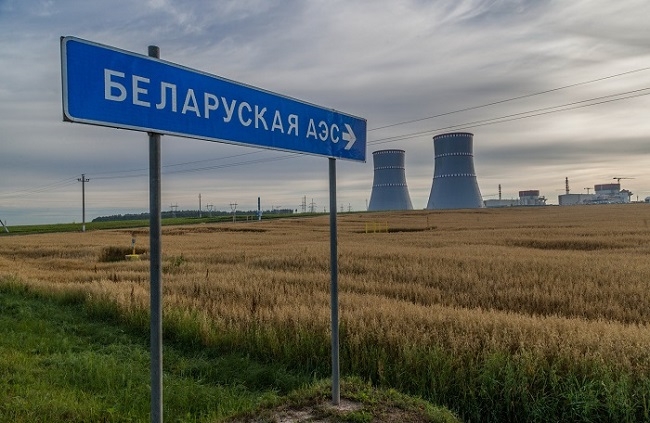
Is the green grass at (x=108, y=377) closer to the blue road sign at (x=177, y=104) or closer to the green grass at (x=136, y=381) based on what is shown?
the green grass at (x=136, y=381)

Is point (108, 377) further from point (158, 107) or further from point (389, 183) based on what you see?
point (389, 183)

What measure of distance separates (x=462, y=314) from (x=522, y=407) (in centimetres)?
265

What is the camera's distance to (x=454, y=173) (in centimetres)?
9662

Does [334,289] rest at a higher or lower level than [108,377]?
higher

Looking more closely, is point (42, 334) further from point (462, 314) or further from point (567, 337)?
point (567, 337)

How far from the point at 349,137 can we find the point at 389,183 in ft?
355

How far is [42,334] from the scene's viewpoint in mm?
7887

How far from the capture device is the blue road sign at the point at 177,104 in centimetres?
225

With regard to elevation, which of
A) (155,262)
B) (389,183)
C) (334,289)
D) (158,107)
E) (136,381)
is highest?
(389,183)

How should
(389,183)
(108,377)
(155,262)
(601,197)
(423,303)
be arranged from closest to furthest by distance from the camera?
(155,262) < (108,377) < (423,303) < (389,183) < (601,197)

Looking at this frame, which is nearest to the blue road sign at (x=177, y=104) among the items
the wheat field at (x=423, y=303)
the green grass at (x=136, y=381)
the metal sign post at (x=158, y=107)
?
the metal sign post at (x=158, y=107)

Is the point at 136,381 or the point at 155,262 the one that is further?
the point at 136,381

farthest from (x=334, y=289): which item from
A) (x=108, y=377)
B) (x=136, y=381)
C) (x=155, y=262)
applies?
(x=108, y=377)

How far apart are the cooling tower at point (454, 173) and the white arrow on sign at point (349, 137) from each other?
9317cm
